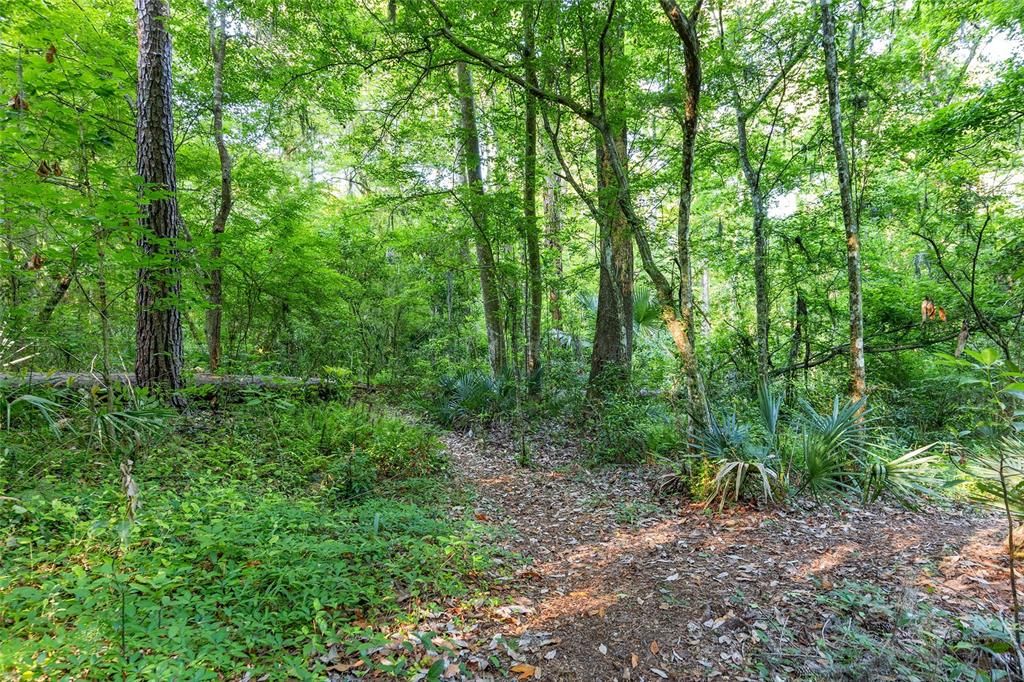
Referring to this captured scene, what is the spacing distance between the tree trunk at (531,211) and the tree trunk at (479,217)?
0.70 meters

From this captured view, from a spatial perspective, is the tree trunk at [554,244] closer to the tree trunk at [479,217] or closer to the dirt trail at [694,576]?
the tree trunk at [479,217]

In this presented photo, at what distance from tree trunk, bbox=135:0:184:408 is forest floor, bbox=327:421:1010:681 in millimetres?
4648

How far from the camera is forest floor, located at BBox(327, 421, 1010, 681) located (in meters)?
2.85

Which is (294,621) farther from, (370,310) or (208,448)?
(370,310)

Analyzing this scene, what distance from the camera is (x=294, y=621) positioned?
2.97 meters

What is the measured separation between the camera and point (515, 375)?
303 inches

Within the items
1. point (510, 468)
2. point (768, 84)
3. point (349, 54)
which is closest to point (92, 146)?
point (349, 54)

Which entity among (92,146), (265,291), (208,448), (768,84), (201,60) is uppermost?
(201,60)

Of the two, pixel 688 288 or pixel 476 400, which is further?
pixel 476 400

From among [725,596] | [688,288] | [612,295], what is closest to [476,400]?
[612,295]

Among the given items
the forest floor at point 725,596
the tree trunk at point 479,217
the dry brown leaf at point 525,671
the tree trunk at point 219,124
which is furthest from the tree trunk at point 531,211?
the dry brown leaf at point 525,671

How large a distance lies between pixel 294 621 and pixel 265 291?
851 centimetres

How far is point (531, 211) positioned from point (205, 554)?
666cm

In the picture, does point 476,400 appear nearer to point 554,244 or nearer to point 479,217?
point 479,217
